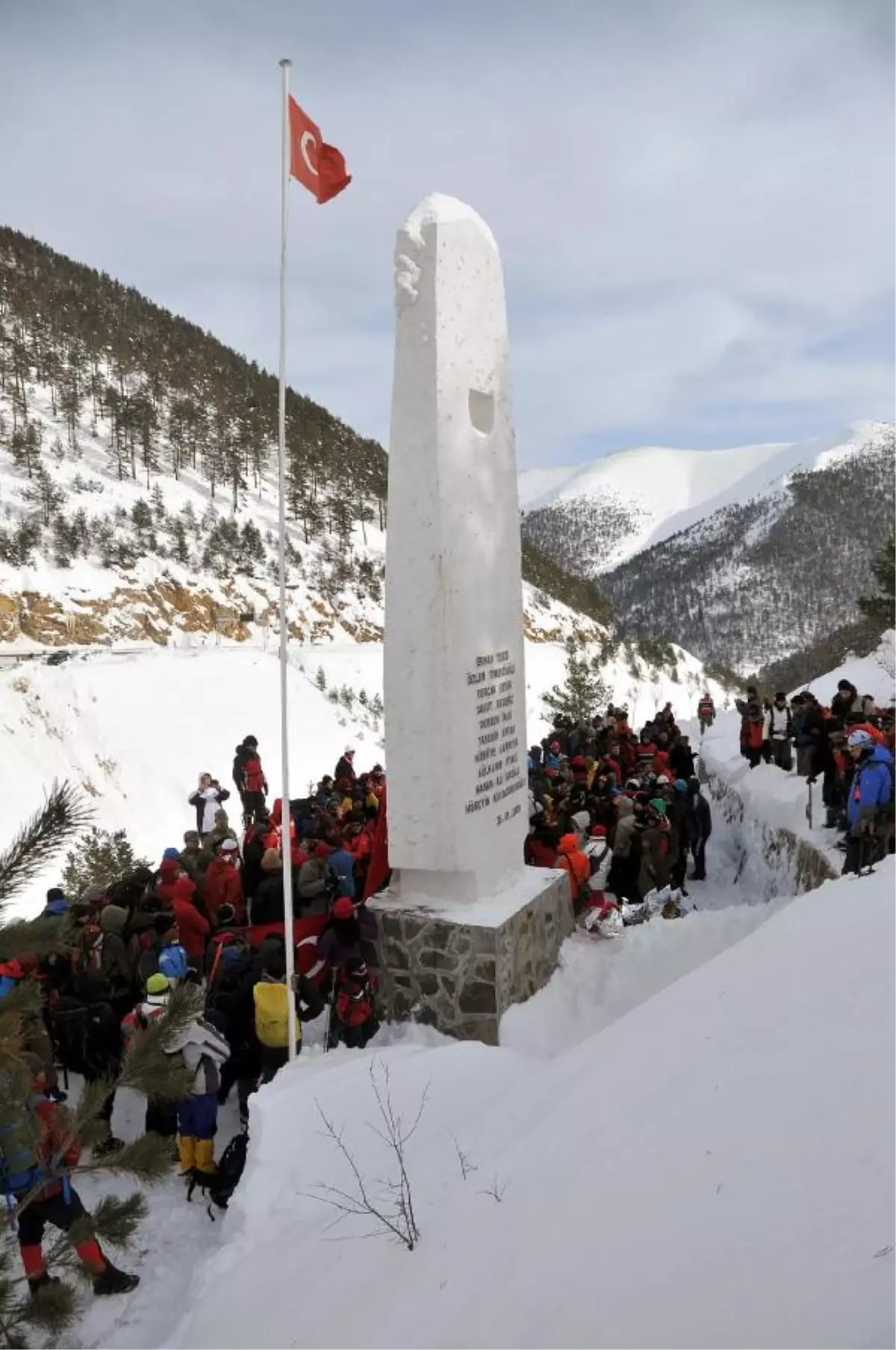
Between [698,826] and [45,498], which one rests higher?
[45,498]

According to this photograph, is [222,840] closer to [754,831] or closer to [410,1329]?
[410,1329]

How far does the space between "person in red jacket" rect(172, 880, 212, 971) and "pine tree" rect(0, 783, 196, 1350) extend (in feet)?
9.98

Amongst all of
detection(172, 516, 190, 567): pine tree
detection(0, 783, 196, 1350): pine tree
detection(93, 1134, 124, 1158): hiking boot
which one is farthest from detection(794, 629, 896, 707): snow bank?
detection(172, 516, 190, 567): pine tree

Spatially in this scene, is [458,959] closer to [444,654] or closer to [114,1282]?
[444,654]

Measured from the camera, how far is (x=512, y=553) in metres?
7.41

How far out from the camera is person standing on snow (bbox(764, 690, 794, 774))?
1387 cm

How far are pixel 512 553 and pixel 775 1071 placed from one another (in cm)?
462

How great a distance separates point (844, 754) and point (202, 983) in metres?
7.07

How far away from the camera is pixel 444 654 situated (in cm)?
643

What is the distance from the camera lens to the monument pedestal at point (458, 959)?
621 cm

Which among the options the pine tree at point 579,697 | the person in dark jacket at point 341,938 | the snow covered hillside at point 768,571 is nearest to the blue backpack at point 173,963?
the person in dark jacket at point 341,938

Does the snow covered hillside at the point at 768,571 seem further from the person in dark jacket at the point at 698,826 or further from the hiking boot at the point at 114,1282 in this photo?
the hiking boot at the point at 114,1282

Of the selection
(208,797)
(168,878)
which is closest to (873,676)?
(208,797)

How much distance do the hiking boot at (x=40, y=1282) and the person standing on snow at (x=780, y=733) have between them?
12184 millimetres
